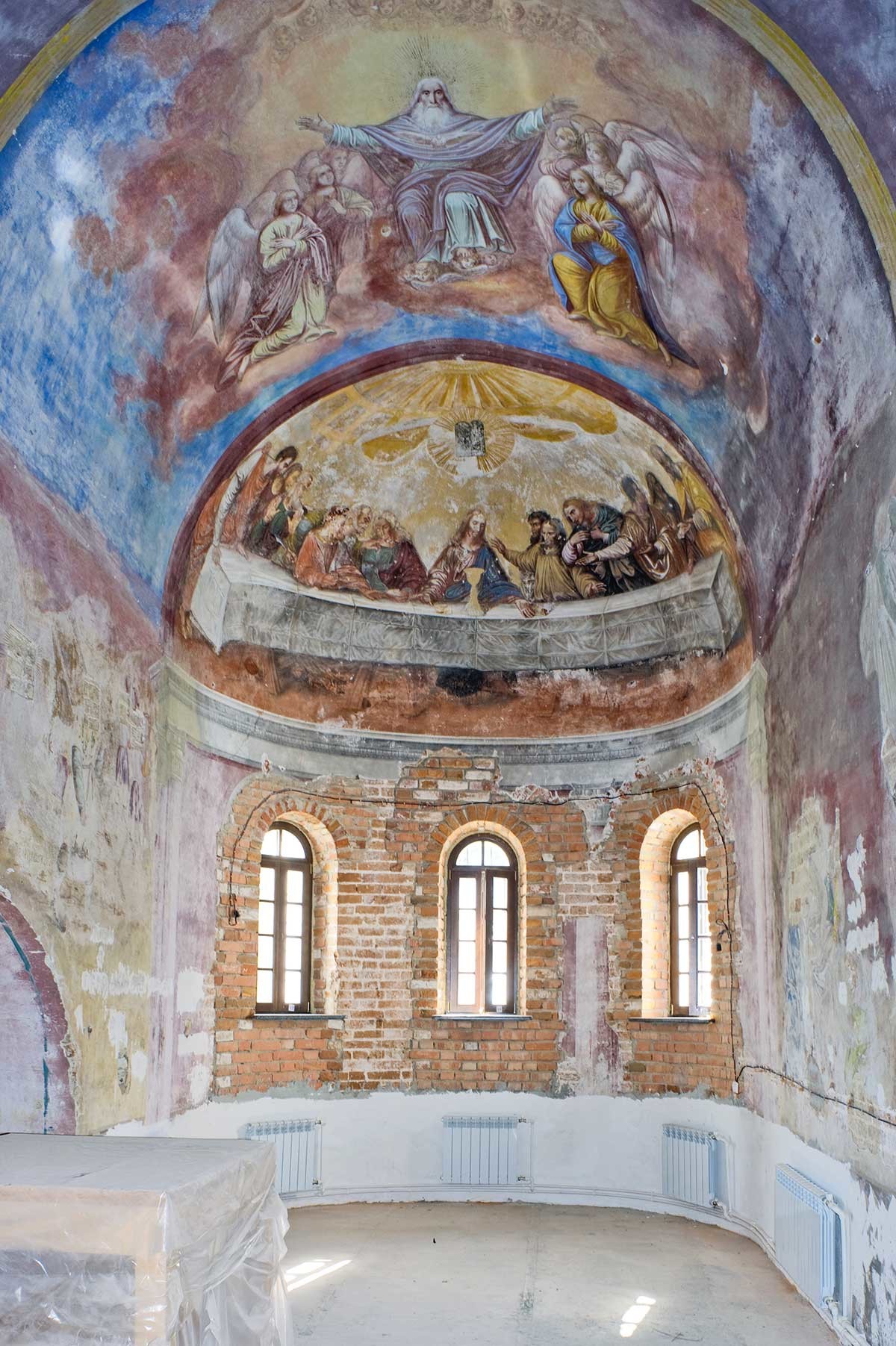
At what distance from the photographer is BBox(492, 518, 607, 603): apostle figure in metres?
14.0

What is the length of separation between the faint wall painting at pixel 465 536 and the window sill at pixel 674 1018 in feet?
12.2

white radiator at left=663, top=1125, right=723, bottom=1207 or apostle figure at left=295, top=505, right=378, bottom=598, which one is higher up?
apostle figure at left=295, top=505, right=378, bottom=598

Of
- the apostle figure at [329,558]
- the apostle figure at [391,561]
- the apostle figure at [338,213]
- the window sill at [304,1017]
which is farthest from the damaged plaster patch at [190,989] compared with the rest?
the apostle figure at [338,213]

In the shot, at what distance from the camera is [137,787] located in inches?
412

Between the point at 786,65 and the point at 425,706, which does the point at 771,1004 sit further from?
the point at 786,65

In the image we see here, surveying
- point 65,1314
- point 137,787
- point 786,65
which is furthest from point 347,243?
point 65,1314

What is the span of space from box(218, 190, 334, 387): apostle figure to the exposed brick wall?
14.8ft

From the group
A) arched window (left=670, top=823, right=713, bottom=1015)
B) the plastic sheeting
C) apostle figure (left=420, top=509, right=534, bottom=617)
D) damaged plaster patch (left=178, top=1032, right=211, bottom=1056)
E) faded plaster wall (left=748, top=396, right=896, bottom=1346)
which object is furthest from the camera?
apostle figure (left=420, top=509, right=534, bottom=617)

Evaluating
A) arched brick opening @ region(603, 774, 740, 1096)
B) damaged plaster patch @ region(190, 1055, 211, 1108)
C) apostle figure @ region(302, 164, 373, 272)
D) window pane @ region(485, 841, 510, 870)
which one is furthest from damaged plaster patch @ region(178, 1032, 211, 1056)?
apostle figure @ region(302, 164, 373, 272)

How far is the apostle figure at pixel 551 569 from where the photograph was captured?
14.0 metres

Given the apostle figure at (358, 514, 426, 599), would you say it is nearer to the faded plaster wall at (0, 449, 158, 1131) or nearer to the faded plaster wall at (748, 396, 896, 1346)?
the faded plaster wall at (0, 449, 158, 1131)

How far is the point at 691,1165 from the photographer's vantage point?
1244 centimetres

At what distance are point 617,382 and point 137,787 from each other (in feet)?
18.3

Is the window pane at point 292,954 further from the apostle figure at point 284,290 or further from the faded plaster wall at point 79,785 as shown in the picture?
the apostle figure at point 284,290
